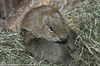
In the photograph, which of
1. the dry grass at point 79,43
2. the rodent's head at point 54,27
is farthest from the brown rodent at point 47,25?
the dry grass at point 79,43

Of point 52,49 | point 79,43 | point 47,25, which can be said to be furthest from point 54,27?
point 79,43

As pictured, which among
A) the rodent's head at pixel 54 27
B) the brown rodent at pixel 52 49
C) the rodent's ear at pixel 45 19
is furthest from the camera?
the brown rodent at pixel 52 49

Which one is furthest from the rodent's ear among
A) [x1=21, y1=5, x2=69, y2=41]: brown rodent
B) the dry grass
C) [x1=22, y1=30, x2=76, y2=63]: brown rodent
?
the dry grass

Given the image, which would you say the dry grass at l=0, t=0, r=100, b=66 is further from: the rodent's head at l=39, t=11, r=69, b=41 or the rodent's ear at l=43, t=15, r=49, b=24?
the rodent's ear at l=43, t=15, r=49, b=24

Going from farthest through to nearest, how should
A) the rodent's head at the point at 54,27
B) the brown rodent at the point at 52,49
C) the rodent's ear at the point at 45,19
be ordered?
the brown rodent at the point at 52,49 → the rodent's ear at the point at 45,19 → the rodent's head at the point at 54,27

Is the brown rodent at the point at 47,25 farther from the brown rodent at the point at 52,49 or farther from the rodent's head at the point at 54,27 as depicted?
the brown rodent at the point at 52,49

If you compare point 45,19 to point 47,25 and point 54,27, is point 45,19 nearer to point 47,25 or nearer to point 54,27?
point 47,25
